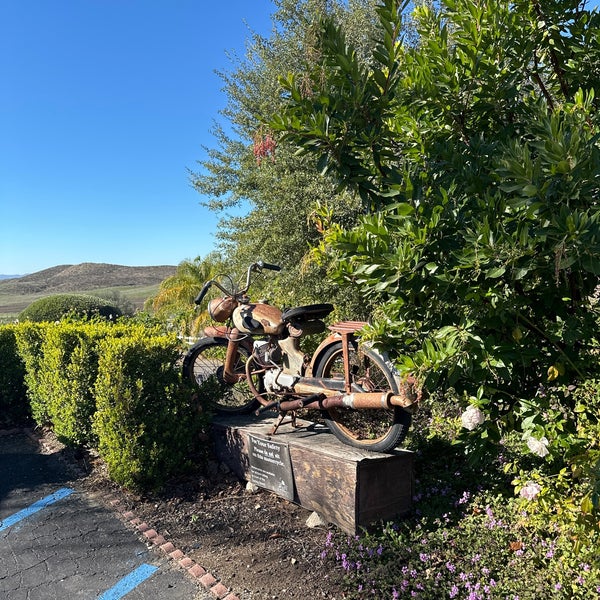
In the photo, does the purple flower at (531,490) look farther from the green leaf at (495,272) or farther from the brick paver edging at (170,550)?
the brick paver edging at (170,550)

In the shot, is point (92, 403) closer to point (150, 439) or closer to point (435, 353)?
point (150, 439)

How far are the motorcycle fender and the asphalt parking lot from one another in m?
1.62

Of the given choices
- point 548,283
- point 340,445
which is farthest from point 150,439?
point 548,283

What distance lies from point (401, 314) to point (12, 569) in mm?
3072

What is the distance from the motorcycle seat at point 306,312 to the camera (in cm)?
408

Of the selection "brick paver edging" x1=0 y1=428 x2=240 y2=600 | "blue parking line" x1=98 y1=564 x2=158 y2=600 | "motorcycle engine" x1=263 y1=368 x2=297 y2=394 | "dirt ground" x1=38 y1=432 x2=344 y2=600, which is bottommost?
"blue parking line" x1=98 y1=564 x2=158 y2=600

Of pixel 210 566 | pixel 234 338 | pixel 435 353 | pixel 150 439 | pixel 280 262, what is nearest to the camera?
pixel 435 353

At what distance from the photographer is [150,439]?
430cm

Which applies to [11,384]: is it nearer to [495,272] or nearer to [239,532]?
[239,532]

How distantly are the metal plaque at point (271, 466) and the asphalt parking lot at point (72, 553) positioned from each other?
3.01 feet

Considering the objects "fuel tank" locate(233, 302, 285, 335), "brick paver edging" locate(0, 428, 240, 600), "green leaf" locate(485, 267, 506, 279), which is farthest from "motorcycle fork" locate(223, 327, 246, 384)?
"green leaf" locate(485, 267, 506, 279)

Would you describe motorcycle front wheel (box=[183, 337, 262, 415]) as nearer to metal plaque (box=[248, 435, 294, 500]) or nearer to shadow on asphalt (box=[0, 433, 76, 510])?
metal plaque (box=[248, 435, 294, 500])

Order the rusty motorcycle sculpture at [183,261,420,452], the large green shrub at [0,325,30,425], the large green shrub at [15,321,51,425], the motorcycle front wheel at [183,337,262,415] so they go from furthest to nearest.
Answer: the large green shrub at [0,325,30,425]
the large green shrub at [15,321,51,425]
the motorcycle front wheel at [183,337,262,415]
the rusty motorcycle sculpture at [183,261,420,452]

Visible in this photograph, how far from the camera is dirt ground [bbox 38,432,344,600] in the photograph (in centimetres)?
302
